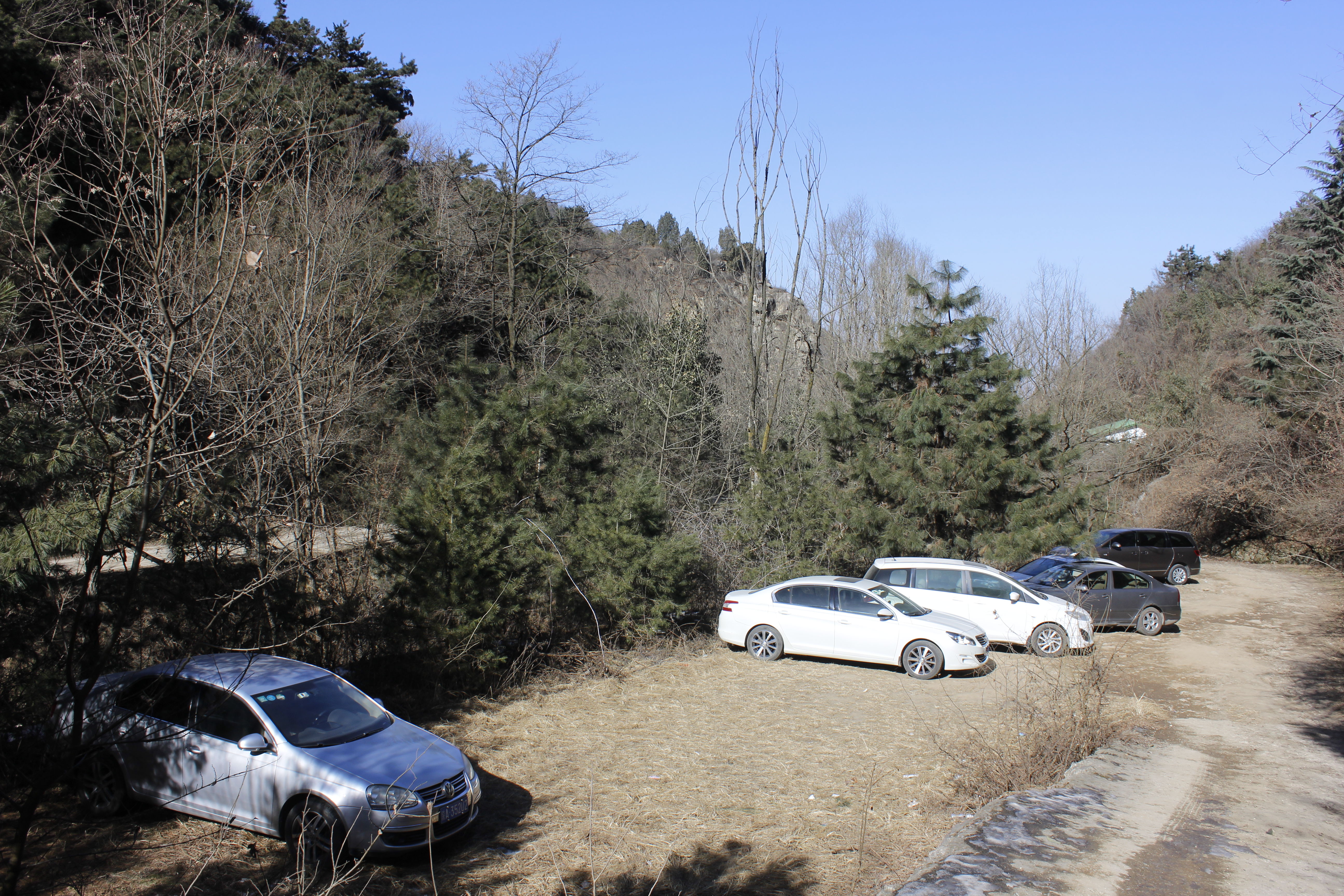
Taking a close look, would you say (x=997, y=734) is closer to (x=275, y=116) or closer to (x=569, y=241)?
(x=275, y=116)

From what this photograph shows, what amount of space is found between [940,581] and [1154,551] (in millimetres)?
12133

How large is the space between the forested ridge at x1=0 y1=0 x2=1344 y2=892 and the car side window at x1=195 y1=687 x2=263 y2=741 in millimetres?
980

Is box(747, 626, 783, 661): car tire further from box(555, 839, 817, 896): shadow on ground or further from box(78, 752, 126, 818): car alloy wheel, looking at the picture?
box(78, 752, 126, 818): car alloy wheel

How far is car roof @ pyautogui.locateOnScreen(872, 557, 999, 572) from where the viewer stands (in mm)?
15820

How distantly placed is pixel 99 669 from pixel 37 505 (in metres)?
3.80

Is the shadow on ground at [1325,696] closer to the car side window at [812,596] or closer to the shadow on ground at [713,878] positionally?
the car side window at [812,596]

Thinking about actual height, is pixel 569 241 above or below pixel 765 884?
above

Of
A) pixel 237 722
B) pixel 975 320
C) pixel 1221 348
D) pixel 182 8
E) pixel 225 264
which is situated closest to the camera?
pixel 237 722

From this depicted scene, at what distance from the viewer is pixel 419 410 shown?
17.1 metres

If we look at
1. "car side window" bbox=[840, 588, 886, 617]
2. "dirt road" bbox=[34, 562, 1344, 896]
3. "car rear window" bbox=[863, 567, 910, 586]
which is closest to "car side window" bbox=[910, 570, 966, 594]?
"car rear window" bbox=[863, 567, 910, 586]

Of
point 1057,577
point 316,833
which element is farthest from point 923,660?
point 316,833

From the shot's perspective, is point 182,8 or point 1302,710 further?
point 1302,710

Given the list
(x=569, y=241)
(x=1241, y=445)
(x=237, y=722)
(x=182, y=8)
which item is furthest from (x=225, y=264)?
(x=1241, y=445)

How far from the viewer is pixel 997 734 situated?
8906mm
